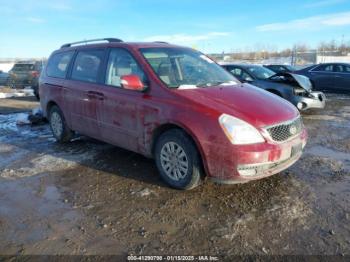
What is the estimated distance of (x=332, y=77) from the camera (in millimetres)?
14094

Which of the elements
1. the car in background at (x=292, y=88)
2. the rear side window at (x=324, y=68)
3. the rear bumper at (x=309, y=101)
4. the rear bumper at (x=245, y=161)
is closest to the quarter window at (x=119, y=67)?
the rear bumper at (x=245, y=161)

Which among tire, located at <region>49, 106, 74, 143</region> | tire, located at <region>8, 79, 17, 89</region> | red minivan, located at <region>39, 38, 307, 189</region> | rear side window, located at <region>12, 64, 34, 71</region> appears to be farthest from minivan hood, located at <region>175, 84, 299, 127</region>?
tire, located at <region>8, 79, 17, 89</region>

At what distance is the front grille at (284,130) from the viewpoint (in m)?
3.72

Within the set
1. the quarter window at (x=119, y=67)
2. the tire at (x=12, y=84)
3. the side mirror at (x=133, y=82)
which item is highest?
the quarter window at (x=119, y=67)

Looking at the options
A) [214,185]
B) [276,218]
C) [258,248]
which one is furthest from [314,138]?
[258,248]

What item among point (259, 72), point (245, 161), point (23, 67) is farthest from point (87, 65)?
point (23, 67)

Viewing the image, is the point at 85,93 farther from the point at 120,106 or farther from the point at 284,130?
the point at 284,130

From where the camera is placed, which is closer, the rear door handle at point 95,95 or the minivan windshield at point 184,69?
the minivan windshield at point 184,69

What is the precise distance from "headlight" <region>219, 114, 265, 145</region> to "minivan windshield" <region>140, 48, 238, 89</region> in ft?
2.90

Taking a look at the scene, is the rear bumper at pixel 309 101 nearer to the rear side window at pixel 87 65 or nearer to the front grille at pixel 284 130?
the front grille at pixel 284 130

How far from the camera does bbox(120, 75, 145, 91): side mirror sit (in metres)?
4.23

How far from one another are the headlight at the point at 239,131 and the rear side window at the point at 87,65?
2.39 meters

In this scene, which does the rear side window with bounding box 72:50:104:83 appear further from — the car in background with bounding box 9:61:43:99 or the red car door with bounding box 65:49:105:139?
the car in background with bounding box 9:61:43:99

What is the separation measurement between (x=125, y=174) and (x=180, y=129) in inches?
48.9
